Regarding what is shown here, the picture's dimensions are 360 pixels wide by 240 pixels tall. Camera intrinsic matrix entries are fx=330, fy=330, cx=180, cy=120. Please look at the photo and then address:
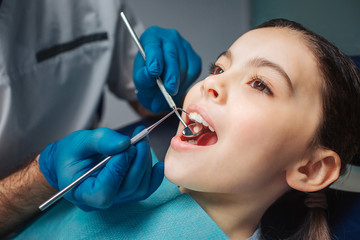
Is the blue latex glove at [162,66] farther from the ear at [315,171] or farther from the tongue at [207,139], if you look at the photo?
the ear at [315,171]

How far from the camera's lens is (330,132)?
93cm

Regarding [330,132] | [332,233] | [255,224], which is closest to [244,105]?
[330,132]

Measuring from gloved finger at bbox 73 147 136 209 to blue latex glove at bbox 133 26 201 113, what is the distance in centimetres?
31

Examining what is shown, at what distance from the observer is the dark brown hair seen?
0.92 meters

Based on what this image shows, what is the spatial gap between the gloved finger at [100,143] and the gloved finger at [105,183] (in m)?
0.03

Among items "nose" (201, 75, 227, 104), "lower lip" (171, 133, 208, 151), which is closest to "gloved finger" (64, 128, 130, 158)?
"lower lip" (171, 133, 208, 151)

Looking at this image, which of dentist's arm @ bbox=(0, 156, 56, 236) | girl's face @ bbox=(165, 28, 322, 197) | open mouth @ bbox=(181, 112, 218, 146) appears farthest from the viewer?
dentist's arm @ bbox=(0, 156, 56, 236)

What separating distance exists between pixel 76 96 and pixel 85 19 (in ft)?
1.06

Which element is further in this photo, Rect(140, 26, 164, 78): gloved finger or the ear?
Rect(140, 26, 164, 78): gloved finger

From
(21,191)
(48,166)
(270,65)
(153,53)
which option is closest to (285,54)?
(270,65)

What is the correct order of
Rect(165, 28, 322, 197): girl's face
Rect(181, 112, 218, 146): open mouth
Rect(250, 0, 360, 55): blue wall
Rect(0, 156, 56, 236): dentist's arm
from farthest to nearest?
Rect(250, 0, 360, 55): blue wall < Rect(0, 156, 56, 236): dentist's arm < Rect(181, 112, 218, 146): open mouth < Rect(165, 28, 322, 197): girl's face

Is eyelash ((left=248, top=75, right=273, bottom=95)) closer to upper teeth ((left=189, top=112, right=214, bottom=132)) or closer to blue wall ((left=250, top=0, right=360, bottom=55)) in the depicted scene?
upper teeth ((left=189, top=112, right=214, bottom=132))

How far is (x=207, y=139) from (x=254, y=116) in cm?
18

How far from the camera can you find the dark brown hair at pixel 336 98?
36.0 inches
